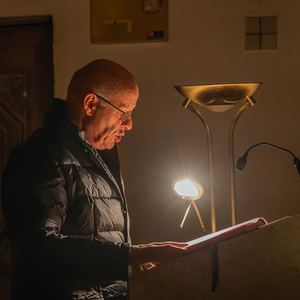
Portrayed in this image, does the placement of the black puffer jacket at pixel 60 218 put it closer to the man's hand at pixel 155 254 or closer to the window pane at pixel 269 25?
the man's hand at pixel 155 254

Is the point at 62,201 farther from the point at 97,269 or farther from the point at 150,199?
the point at 150,199

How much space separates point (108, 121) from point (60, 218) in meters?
0.48

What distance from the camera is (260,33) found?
196 cm

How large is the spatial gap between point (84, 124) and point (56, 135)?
0.15 m

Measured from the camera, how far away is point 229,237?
107cm

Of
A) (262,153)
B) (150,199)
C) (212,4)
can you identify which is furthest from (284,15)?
(150,199)

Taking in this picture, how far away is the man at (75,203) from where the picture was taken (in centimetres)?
98

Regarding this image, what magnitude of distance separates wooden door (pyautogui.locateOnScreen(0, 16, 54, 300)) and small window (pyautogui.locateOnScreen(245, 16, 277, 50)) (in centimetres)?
131

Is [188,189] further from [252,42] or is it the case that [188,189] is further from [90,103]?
[252,42]

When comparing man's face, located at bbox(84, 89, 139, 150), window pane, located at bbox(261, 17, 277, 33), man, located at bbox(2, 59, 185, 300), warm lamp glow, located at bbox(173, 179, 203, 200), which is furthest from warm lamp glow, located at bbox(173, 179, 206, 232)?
window pane, located at bbox(261, 17, 277, 33)

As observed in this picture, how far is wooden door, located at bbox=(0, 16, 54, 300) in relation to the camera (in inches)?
82.0

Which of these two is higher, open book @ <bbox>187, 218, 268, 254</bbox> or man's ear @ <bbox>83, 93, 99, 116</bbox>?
man's ear @ <bbox>83, 93, 99, 116</bbox>

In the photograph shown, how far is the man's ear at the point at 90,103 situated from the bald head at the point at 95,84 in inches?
0.7

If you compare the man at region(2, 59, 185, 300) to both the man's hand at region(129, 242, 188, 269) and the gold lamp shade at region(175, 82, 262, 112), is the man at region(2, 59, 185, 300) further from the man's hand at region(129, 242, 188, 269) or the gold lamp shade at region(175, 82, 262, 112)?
the gold lamp shade at region(175, 82, 262, 112)
